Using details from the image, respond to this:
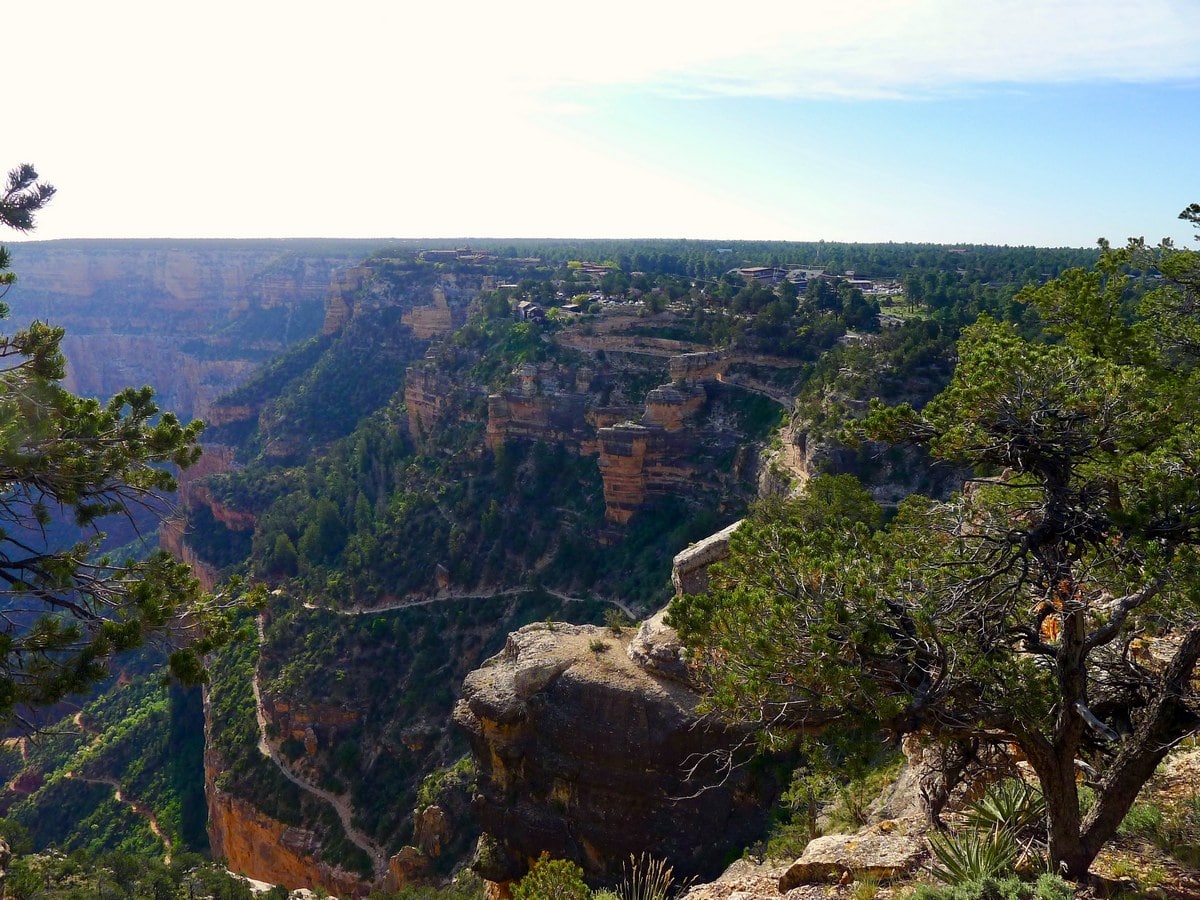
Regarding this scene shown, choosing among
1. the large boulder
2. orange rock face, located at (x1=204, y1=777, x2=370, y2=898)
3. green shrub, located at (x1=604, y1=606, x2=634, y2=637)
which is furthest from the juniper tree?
orange rock face, located at (x1=204, y1=777, x2=370, y2=898)

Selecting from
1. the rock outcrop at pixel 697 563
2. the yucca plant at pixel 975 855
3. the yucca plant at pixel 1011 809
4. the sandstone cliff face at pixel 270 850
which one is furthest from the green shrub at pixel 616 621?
the yucca plant at pixel 975 855

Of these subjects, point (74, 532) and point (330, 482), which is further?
point (74, 532)

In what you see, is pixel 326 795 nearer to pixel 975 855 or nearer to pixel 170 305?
pixel 975 855

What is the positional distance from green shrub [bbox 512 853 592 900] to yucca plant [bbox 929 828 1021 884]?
25.5 ft

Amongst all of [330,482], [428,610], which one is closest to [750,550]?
[428,610]

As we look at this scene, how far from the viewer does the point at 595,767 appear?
2345 cm

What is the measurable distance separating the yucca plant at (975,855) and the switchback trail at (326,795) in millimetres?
32075

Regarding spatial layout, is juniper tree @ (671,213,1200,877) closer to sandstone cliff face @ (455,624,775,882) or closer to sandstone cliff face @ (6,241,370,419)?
sandstone cliff face @ (455,624,775,882)

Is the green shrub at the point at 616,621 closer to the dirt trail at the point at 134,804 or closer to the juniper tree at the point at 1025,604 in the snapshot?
the juniper tree at the point at 1025,604

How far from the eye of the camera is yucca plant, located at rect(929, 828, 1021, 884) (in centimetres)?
881

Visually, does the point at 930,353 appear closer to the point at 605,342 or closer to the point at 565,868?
the point at 605,342

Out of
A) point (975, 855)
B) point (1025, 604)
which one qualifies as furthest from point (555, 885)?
point (1025, 604)

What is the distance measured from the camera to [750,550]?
34.6 feet

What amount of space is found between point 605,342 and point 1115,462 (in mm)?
46385
